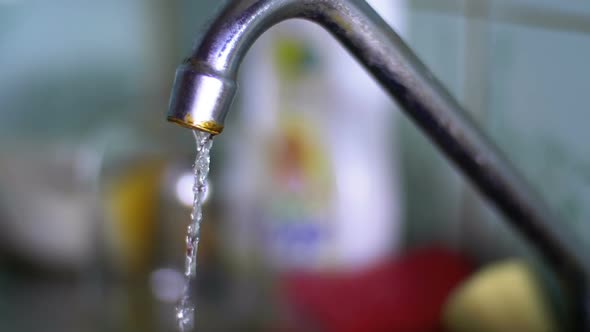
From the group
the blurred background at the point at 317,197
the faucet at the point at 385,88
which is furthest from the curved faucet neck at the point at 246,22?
the blurred background at the point at 317,197

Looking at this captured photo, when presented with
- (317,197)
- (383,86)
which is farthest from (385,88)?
(317,197)

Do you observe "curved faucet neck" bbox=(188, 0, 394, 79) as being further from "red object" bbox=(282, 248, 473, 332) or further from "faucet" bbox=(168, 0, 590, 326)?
"red object" bbox=(282, 248, 473, 332)

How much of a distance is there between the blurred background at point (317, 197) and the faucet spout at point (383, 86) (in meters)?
0.12

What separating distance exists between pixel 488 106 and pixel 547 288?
0.13 meters

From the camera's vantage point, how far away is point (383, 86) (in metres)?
0.26

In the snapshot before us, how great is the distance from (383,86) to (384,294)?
280mm

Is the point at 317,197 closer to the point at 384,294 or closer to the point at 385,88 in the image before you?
the point at 384,294

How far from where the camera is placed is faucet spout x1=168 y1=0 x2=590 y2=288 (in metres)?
0.21

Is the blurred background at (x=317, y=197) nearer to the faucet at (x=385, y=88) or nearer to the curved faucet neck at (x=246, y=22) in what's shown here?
the faucet at (x=385, y=88)

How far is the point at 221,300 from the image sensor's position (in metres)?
0.60

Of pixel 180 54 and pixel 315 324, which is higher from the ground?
pixel 180 54

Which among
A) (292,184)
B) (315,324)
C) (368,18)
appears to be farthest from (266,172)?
(368,18)

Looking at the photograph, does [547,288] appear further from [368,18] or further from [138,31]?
[138,31]

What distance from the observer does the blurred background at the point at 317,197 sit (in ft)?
1.45
